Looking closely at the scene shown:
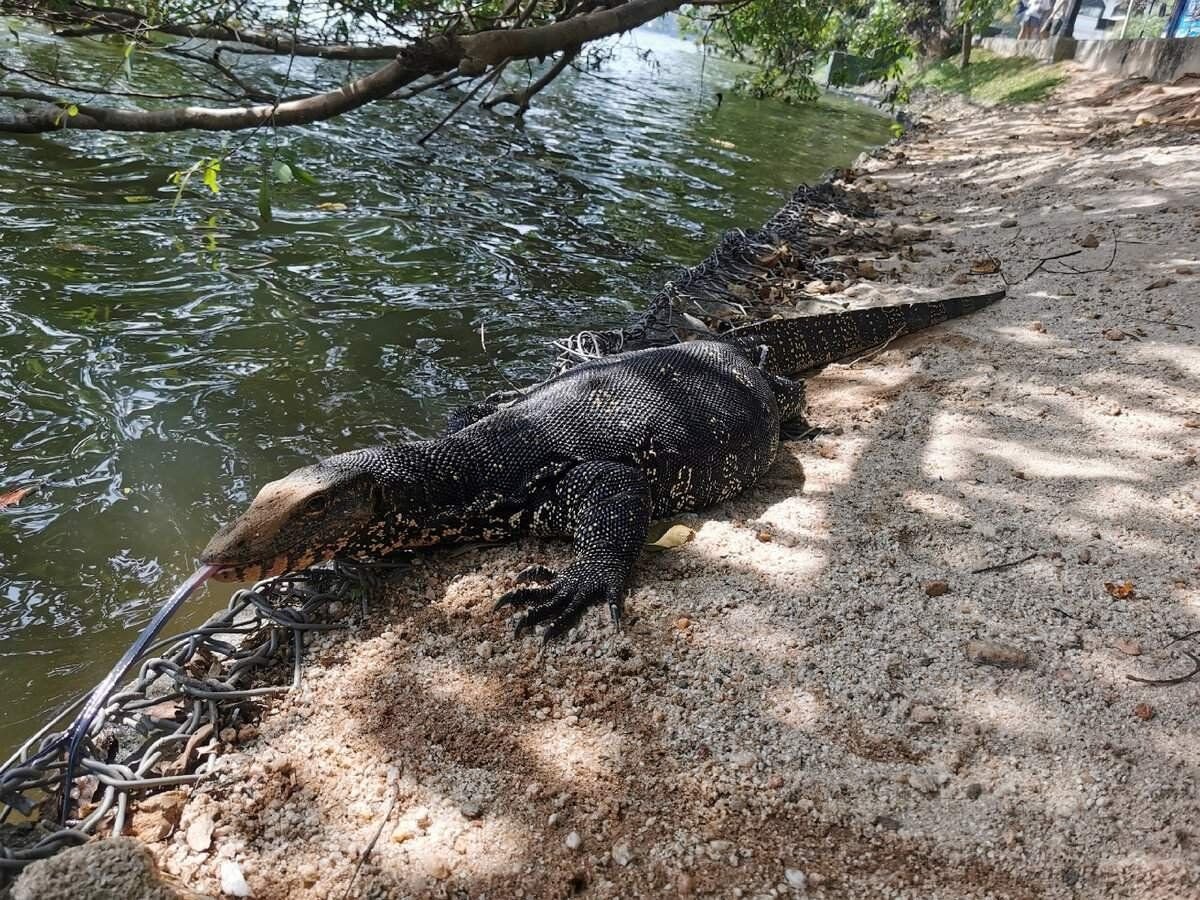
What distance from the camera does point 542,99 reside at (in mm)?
17766

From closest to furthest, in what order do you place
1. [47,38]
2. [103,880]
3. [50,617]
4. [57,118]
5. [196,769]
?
[103,880], [196,769], [50,617], [57,118], [47,38]

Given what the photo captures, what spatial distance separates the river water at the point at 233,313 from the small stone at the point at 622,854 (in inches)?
84.1

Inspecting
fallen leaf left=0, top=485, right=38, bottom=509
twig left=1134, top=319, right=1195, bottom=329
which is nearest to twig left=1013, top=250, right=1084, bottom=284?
twig left=1134, top=319, right=1195, bottom=329

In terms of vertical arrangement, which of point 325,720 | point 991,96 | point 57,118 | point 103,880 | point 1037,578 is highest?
point 991,96

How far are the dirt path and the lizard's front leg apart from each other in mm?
103

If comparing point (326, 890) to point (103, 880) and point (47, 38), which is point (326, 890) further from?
point (47, 38)

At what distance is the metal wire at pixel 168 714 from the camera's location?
218cm

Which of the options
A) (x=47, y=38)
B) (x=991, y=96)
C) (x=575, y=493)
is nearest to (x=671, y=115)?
(x=991, y=96)

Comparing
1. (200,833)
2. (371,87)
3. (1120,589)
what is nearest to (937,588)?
(1120,589)

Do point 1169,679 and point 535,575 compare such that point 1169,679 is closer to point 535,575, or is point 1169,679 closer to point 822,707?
point 822,707

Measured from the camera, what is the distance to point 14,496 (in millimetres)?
3730

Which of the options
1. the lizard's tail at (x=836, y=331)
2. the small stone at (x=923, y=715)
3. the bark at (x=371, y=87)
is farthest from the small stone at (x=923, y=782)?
the bark at (x=371, y=87)

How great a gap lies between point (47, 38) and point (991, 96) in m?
23.0

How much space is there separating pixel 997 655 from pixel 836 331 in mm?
3526
